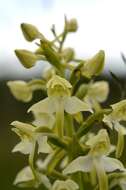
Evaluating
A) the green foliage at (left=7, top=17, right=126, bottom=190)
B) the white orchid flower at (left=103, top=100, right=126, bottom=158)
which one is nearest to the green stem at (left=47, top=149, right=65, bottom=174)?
the green foliage at (left=7, top=17, right=126, bottom=190)

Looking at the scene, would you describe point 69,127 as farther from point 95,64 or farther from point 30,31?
point 30,31

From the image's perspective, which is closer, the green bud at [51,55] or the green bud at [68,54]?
the green bud at [51,55]

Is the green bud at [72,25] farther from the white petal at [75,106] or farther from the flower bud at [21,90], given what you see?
the white petal at [75,106]

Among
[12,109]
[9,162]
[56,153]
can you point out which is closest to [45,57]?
[56,153]

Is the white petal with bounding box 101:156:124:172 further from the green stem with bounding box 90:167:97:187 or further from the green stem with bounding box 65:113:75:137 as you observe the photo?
the green stem with bounding box 65:113:75:137

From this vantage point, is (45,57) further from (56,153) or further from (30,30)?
(56,153)

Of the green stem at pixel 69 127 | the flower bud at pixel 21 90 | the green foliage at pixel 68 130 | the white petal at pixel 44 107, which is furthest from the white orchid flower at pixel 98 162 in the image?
the flower bud at pixel 21 90

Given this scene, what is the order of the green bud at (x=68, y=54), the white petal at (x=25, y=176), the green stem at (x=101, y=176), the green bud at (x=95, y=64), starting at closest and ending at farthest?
the green stem at (x=101, y=176) → the green bud at (x=95, y=64) → the white petal at (x=25, y=176) → the green bud at (x=68, y=54)
